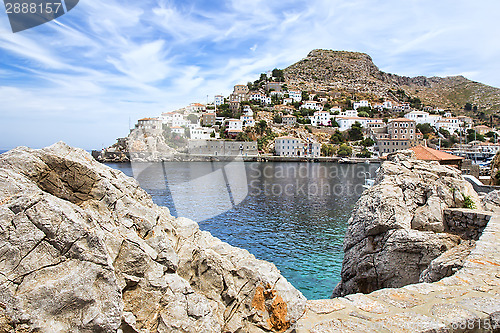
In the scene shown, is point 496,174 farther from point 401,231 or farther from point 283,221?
point 401,231

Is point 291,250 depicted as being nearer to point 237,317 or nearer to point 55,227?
point 237,317

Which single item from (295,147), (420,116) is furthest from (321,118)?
(420,116)

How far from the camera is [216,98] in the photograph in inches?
5792

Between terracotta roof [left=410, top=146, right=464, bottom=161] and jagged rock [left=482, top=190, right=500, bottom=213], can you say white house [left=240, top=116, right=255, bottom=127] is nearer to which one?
terracotta roof [left=410, top=146, right=464, bottom=161]

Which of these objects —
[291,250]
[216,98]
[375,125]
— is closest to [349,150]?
[375,125]

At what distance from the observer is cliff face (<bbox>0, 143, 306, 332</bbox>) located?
2486mm

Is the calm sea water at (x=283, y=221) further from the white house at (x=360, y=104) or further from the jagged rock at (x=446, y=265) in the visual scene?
the white house at (x=360, y=104)

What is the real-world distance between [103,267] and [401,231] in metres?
7.32

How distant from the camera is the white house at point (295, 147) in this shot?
354 feet

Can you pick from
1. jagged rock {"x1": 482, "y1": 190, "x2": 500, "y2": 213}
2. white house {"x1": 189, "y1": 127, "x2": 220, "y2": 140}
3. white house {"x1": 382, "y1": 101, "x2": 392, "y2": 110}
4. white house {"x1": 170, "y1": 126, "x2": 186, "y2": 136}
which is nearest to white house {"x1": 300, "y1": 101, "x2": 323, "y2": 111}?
white house {"x1": 382, "y1": 101, "x2": 392, "y2": 110}

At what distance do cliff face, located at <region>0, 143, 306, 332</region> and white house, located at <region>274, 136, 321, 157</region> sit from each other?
4102 inches

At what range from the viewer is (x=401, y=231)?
7930 millimetres

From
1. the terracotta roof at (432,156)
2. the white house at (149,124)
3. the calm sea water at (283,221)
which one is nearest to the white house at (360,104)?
the white house at (149,124)

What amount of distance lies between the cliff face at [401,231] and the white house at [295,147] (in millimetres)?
97798
